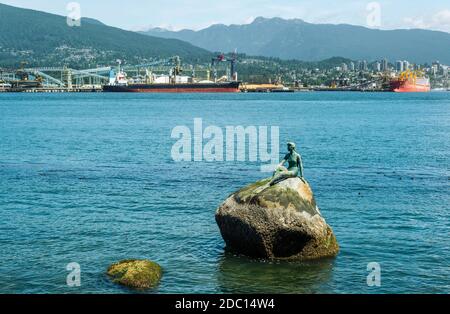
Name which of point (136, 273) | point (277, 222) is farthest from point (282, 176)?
point (136, 273)

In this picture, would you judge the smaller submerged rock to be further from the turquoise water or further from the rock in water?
the rock in water

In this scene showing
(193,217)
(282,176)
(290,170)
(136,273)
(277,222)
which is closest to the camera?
(136,273)

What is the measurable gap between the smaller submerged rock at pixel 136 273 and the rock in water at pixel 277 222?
3625mm

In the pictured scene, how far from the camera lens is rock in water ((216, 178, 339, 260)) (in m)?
23.4

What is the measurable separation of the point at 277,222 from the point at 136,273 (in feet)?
18.2

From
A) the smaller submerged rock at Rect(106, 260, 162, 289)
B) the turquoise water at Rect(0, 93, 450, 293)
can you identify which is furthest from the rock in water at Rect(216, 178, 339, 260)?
the smaller submerged rock at Rect(106, 260, 162, 289)

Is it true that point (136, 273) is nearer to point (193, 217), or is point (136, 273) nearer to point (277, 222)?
point (277, 222)

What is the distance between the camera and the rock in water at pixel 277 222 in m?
23.4

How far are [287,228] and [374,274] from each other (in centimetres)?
363

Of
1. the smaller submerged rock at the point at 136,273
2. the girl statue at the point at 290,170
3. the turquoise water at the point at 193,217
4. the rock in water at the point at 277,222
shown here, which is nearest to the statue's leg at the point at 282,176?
the girl statue at the point at 290,170

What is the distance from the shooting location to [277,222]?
76.4 feet

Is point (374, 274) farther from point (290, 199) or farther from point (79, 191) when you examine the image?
point (79, 191)

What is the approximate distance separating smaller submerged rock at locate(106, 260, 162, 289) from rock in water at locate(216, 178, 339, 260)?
362 cm

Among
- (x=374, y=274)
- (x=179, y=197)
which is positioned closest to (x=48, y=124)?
(x=179, y=197)
